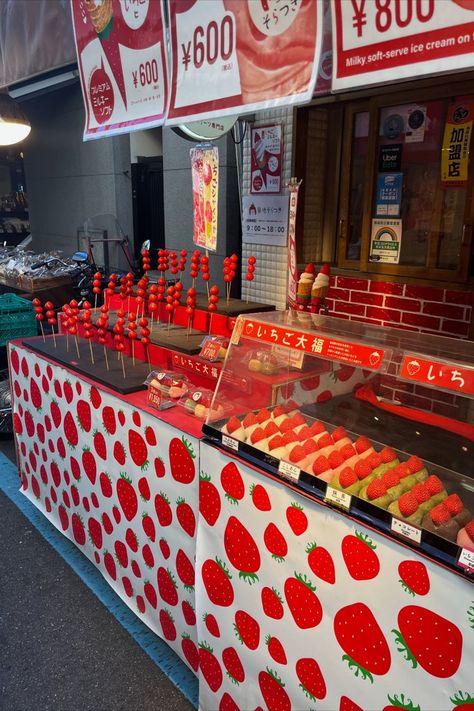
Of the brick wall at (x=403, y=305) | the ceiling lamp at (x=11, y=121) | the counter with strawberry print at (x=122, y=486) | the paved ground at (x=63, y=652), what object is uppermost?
the ceiling lamp at (x=11, y=121)

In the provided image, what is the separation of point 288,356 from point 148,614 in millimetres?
1629

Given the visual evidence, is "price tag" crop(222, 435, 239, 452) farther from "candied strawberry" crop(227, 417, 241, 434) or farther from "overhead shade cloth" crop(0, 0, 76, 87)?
"overhead shade cloth" crop(0, 0, 76, 87)

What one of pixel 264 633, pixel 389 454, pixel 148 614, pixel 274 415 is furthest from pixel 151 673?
pixel 389 454

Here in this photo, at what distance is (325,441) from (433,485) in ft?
1.49

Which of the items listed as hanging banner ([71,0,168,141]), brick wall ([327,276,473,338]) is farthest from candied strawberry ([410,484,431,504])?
brick wall ([327,276,473,338])

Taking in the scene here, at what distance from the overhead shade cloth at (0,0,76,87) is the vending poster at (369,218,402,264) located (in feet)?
7.97

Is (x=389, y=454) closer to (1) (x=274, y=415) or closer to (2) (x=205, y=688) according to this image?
(1) (x=274, y=415)

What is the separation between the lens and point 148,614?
2789 millimetres

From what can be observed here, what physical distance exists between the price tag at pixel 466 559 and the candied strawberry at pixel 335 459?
1.87ft

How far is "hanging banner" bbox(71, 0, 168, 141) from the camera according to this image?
2398 mm

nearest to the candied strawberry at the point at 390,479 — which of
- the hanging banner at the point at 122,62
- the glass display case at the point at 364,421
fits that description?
the glass display case at the point at 364,421

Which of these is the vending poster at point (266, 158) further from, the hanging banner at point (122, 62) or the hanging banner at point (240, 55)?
the hanging banner at point (240, 55)

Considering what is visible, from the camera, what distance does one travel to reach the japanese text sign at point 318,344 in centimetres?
187

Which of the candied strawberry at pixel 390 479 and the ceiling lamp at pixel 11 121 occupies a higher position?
the ceiling lamp at pixel 11 121
